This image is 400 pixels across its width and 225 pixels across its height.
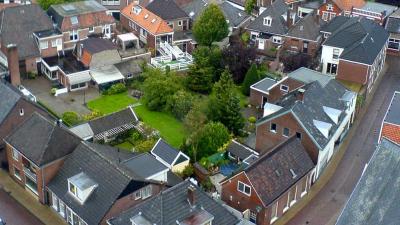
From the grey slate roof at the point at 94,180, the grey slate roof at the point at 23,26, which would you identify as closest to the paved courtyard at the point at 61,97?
the grey slate roof at the point at 23,26

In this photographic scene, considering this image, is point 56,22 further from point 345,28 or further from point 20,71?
point 345,28

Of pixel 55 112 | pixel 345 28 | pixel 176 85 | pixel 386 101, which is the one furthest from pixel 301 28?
pixel 55 112

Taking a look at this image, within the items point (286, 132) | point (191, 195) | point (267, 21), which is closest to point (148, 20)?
point (267, 21)

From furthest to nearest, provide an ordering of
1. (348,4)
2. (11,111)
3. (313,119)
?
(348,4) → (313,119) → (11,111)

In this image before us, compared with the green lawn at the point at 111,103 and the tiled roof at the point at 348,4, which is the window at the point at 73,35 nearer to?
the green lawn at the point at 111,103

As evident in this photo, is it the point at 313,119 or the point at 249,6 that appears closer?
the point at 313,119

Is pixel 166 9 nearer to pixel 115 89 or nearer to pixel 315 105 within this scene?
pixel 115 89

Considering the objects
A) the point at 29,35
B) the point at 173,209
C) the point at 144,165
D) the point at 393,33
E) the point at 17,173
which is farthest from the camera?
the point at 393,33
